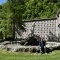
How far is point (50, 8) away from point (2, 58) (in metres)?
60.0

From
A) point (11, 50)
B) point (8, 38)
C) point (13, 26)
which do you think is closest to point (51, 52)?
point (11, 50)

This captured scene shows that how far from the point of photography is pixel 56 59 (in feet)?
62.3

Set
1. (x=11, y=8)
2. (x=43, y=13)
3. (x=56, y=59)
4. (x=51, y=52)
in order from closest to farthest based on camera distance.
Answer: (x=56, y=59) → (x=51, y=52) → (x=11, y=8) → (x=43, y=13)

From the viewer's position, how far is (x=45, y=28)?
47.4 m

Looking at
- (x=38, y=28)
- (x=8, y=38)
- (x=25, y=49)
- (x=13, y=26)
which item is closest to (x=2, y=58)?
(x=25, y=49)

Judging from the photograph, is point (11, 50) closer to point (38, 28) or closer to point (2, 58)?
point (2, 58)

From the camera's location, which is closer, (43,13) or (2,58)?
(2,58)

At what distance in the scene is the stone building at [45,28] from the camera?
46.3 metres

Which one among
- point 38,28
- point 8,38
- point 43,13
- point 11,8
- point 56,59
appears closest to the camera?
point 56,59

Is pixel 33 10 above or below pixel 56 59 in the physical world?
above

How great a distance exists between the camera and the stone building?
152 ft

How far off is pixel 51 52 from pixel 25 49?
2216mm

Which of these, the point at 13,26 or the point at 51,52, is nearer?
the point at 51,52

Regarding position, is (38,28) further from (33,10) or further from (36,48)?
(33,10)
